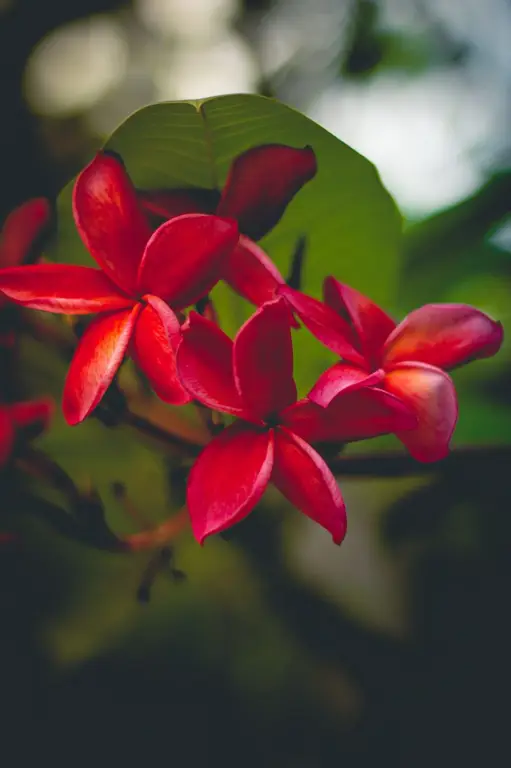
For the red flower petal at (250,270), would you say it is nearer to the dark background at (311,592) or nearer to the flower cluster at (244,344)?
the flower cluster at (244,344)

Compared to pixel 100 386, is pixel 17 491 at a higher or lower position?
lower

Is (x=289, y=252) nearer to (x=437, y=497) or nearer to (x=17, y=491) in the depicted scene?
(x=17, y=491)

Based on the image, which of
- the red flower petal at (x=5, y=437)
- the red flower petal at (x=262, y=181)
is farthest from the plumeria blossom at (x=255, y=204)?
the red flower petal at (x=5, y=437)

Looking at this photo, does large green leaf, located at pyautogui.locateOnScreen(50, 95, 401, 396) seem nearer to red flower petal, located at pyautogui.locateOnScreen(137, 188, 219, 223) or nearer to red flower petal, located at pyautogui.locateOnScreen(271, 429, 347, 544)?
red flower petal, located at pyautogui.locateOnScreen(137, 188, 219, 223)

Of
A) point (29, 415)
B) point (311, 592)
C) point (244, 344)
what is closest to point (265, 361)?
point (244, 344)

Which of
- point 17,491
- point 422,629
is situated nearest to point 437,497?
point 422,629

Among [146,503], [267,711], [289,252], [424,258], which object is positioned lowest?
[267,711]

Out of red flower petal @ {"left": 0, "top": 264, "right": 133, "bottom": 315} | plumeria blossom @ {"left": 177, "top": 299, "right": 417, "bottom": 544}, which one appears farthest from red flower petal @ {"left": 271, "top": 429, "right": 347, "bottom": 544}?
red flower petal @ {"left": 0, "top": 264, "right": 133, "bottom": 315}
